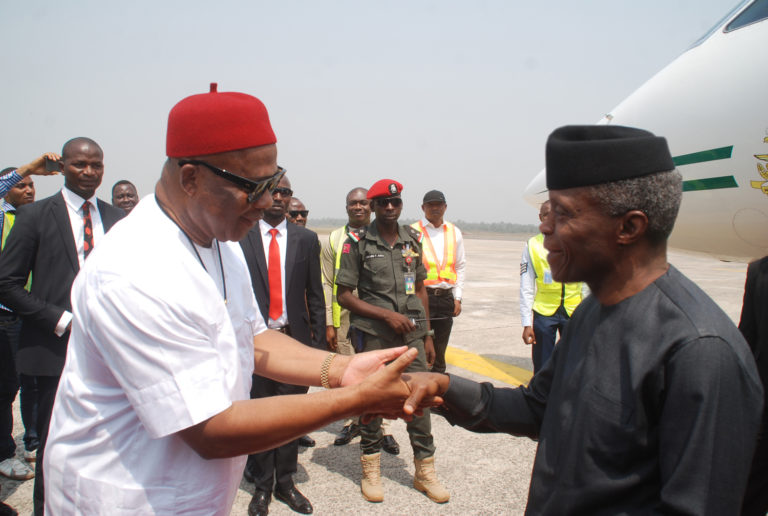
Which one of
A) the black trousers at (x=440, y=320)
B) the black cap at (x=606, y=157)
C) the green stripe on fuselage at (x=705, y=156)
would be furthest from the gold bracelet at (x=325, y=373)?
the black trousers at (x=440, y=320)

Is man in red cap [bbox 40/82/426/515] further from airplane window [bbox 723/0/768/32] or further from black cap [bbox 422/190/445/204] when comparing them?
black cap [bbox 422/190/445/204]

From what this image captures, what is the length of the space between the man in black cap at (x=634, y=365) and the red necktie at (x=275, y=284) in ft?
9.54

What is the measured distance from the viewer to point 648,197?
144 cm

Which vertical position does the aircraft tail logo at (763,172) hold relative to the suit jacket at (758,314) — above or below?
above

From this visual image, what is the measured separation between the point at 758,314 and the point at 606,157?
1.69 m

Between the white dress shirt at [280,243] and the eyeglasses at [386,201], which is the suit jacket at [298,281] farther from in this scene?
the eyeglasses at [386,201]

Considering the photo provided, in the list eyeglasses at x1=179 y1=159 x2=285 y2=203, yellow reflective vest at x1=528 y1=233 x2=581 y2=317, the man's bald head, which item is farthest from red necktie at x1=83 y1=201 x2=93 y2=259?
yellow reflective vest at x1=528 y1=233 x2=581 y2=317

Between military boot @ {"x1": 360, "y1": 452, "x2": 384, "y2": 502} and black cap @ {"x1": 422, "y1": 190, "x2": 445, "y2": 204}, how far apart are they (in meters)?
3.57

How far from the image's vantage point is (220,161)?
1.63 metres

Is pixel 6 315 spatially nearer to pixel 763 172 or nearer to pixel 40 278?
pixel 40 278

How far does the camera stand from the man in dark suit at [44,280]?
11.2ft

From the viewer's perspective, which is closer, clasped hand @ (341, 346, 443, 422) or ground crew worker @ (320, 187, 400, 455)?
clasped hand @ (341, 346, 443, 422)

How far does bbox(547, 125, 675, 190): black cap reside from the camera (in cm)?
142

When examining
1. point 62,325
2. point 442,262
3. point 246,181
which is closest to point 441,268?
point 442,262
